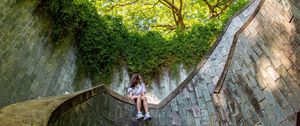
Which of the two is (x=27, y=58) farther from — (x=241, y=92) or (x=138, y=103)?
(x=241, y=92)

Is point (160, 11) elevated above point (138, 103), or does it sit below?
above

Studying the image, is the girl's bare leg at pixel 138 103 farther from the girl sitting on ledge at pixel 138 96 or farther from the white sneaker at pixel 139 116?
the white sneaker at pixel 139 116

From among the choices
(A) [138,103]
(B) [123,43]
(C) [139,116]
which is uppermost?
(B) [123,43]

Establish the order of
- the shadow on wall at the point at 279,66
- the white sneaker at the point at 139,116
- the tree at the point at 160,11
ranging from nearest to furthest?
the shadow on wall at the point at 279,66, the white sneaker at the point at 139,116, the tree at the point at 160,11

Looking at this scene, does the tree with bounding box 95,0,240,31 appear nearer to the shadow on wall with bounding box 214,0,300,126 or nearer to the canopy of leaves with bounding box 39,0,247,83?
the canopy of leaves with bounding box 39,0,247,83

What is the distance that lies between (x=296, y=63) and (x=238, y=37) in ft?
10.2

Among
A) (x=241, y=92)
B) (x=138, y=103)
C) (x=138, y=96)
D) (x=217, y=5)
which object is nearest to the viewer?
(x=241, y=92)

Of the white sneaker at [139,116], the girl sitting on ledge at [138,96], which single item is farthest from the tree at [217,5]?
the white sneaker at [139,116]

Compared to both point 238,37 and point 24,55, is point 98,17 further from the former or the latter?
point 238,37

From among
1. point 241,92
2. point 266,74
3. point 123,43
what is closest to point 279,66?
point 266,74

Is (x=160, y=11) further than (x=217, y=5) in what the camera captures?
Yes

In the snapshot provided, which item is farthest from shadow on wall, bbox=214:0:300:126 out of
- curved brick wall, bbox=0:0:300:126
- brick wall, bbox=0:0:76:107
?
brick wall, bbox=0:0:76:107

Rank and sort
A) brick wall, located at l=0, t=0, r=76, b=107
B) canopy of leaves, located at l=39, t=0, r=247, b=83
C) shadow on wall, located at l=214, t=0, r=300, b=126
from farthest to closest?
canopy of leaves, located at l=39, t=0, r=247, b=83 < brick wall, located at l=0, t=0, r=76, b=107 < shadow on wall, located at l=214, t=0, r=300, b=126

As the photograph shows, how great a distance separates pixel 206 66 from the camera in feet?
30.1
